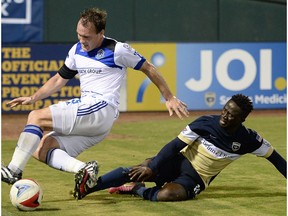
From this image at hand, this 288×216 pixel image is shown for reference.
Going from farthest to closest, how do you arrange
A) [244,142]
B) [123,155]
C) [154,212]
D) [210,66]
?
[210,66], [123,155], [244,142], [154,212]

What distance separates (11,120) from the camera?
A: 19203 millimetres

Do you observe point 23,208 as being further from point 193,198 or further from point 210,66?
point 210,66

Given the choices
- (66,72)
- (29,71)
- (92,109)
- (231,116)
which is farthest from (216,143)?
(29,71)

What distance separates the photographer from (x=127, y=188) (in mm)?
9312

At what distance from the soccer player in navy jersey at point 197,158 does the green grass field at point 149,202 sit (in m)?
0.15

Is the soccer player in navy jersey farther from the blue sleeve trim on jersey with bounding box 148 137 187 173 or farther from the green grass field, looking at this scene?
the green grass field

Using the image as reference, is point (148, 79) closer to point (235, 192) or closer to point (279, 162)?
point (235, 192)

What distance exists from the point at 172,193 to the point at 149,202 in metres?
0.26

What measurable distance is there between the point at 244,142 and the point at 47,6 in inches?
514

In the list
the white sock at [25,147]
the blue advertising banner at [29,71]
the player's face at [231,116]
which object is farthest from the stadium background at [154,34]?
the white sock at [25,147]

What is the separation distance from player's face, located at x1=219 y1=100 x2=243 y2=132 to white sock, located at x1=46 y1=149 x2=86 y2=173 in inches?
56.9

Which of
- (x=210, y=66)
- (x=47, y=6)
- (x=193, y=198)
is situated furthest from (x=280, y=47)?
(x=193, y=198)

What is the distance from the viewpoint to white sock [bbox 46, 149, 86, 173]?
28.3 ft

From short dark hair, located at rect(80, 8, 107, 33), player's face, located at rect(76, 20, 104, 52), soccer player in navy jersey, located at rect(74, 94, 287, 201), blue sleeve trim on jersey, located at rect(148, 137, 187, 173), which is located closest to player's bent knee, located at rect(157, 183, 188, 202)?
soccer player in navy jersey, located at rect(74, 94, 287, 201)
